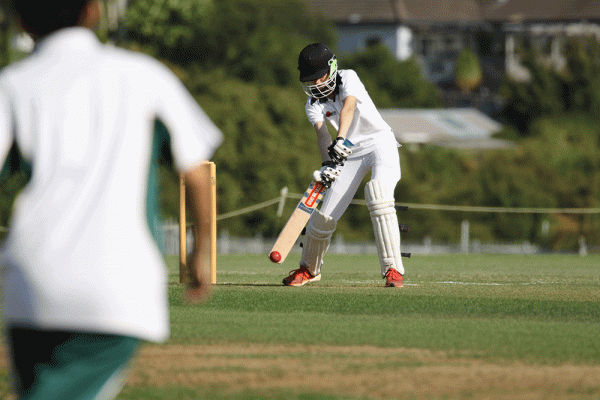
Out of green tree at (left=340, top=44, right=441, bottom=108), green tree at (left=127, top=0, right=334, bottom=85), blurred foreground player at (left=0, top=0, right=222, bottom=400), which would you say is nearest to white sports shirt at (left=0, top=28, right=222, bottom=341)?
blurred foreground player at (left=0, top=0, right=222, bottom=400)

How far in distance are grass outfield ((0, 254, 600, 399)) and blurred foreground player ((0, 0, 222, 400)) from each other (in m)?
1.53

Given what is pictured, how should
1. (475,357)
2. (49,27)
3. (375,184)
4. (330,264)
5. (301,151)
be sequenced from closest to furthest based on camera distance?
1. (49,27)
2. (475,357)
3. (375,184)
4. (330,264)
5. (301,151)

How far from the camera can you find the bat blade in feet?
28.5

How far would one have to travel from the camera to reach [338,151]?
8.26 metres

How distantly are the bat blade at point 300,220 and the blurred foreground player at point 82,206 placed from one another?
6042 millimetres

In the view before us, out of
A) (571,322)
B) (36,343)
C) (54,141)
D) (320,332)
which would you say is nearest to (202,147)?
(54,141)

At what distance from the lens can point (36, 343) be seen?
8.37 feet

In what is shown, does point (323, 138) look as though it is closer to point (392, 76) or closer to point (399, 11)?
point (392, 76)

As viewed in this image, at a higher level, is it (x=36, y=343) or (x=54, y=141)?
(x=54, y=141)

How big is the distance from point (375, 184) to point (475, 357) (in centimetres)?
340

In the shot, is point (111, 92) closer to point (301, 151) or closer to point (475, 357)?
point (475, 357)

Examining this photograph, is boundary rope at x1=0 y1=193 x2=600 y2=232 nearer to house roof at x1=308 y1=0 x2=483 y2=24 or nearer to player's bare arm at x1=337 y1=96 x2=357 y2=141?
player's bare arm at x1=337 y1=96 x2=357 y2=141

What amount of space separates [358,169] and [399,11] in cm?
8553

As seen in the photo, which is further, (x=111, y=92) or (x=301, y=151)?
(x=301, y=151)
